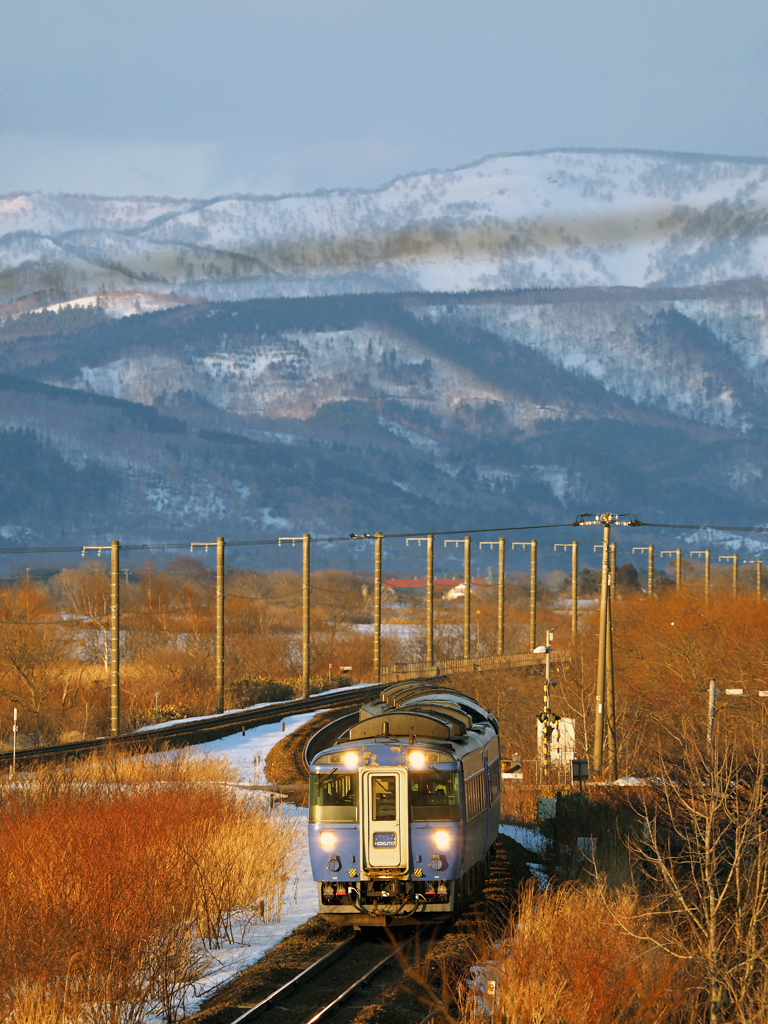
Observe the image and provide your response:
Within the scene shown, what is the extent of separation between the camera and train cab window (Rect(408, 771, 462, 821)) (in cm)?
2059

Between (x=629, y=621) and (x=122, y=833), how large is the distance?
8180 centimetres

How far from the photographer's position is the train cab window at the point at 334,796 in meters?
20.8

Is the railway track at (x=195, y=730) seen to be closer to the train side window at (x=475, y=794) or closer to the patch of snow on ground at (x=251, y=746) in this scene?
the patch of snow on ground at (x=251, y=746)

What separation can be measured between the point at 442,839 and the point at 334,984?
11.1ft

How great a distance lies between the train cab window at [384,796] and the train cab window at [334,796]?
1.15ft

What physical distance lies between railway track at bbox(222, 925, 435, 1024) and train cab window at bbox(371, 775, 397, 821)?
209 cm

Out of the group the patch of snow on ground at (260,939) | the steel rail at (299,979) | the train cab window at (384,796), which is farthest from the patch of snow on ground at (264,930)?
the train cab window at (384,796)

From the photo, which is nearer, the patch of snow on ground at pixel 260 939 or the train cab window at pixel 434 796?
the patch of snow on ground at pixel 260 939

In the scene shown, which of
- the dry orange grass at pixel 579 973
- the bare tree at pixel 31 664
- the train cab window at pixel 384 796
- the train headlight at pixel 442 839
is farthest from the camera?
the bare tree at pixel 31 664

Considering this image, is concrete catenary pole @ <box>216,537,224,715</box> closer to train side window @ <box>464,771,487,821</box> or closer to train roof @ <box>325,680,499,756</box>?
train roof @ <box>325,680,499,756</box>

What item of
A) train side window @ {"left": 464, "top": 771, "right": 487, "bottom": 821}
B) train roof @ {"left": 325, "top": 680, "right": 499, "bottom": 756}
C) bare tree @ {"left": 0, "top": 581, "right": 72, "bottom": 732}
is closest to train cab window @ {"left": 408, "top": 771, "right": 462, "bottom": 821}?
train side window @ {"left": 464, "top": 771, "right": 487, "bottom": 821}

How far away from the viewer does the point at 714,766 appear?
18.0 m

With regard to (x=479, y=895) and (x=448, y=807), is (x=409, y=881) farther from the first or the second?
(x=479, y=895)

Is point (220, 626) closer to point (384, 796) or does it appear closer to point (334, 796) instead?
point (334, 796)
